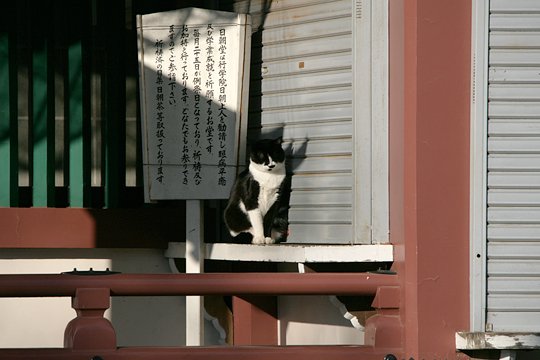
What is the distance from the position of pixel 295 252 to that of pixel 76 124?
1.56 metres

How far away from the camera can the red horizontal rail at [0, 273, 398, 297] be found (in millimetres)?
4520

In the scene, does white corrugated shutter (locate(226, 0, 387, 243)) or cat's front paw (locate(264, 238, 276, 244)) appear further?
cat's front paw (locate(264, 238, 276, 244))

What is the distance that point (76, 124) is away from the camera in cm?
633

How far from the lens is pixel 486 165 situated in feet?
15.1

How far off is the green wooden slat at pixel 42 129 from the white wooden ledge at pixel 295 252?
2.62ft

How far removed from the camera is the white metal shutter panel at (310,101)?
5.69 meters

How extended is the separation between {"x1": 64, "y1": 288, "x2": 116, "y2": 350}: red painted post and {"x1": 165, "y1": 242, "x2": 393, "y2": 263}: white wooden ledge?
1.36 m

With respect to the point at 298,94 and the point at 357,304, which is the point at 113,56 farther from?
the point at 357,304

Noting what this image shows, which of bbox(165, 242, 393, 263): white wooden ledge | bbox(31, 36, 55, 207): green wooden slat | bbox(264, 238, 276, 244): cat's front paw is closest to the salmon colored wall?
bbox(165, 242, 393, 263): white wooden ledge

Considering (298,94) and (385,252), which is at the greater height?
(298,94)

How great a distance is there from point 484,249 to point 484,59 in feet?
2.56

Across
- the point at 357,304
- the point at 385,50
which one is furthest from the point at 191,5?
the point at 357,304

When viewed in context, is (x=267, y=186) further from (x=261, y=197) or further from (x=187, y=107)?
(x=187, y=107)

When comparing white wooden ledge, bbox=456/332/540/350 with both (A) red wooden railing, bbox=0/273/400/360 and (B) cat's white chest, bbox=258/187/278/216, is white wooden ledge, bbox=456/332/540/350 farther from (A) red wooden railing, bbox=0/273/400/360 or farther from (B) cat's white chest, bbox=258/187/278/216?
(B) cat's white chest, bbox=258/187/278/216
